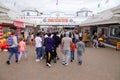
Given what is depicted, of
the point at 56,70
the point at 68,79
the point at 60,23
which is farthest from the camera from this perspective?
the point at 60,23

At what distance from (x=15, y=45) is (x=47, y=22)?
2752cm

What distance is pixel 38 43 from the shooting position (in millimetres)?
10289

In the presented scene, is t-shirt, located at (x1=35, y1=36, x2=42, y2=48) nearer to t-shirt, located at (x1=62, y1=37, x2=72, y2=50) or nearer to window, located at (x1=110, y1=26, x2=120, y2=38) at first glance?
t-shirt, located at (x1=62, y1=37, x2=72, y2=50)

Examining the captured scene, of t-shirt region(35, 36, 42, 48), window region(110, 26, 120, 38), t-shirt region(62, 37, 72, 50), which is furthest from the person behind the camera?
window region(110, 26, 120, 38)

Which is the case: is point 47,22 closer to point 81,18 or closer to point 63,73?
point 81,18

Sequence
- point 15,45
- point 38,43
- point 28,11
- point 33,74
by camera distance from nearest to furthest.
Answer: point 33,74, point 15,45, point 38,43, point 28,11

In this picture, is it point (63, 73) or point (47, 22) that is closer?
point (63, 73)

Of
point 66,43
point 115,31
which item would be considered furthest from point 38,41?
point 115,31

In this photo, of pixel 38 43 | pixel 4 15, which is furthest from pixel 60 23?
pixel 38 43

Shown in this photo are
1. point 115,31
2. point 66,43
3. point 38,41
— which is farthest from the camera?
point 115,31

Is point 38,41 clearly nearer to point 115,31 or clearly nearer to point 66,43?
point 66,43

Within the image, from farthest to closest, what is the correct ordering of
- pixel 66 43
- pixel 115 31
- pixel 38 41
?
1. pixel 115 31
2. pixel 38 41
3. pixel 66 43

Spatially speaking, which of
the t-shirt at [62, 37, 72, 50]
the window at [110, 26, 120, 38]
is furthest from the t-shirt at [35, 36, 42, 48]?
the window at [110, 26, 120, 38]

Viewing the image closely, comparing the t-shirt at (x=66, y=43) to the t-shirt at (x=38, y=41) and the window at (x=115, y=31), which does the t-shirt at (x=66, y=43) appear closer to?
the t-shirt at (x=38, y=41)
